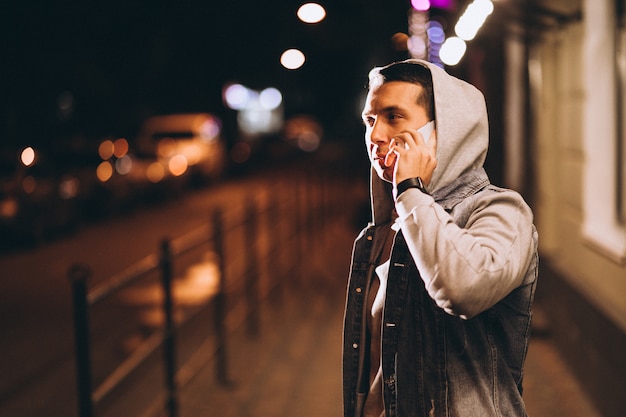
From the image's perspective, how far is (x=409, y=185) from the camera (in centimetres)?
212

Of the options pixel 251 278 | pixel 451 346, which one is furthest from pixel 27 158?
pixel 451 346

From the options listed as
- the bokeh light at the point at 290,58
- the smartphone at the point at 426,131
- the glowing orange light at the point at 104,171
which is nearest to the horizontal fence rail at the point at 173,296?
the bokeh light at the point at 290,58

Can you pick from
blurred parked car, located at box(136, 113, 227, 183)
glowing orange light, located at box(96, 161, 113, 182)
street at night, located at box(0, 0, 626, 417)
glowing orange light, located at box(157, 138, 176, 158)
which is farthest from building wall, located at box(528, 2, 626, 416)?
glowing orange light, located at box(157, 138, 176, 158)

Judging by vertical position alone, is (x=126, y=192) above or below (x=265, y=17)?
below

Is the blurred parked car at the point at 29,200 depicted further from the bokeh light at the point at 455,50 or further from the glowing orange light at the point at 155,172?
the bokeh light at the point at 455,50

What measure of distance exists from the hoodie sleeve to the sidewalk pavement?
3.66 m

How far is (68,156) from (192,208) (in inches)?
151

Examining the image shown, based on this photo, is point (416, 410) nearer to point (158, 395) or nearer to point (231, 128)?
point (158, 395)

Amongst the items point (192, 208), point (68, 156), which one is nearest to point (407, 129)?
point (68, 156)

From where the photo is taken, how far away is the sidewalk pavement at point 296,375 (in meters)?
5.67

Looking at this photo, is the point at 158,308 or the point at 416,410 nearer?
the point at 416,410

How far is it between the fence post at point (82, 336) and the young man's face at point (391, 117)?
1.84 m

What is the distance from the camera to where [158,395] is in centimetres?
611

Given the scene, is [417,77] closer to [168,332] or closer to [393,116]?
[393,116]
